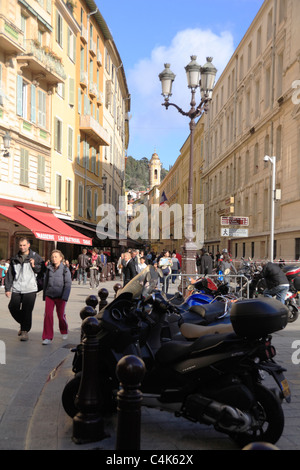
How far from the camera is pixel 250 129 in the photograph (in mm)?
33375

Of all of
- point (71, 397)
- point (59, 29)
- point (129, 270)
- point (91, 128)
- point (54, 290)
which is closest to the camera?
point (71, 397)

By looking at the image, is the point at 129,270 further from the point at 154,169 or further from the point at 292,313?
the point at 154,169

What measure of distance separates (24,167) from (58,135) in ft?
15.0

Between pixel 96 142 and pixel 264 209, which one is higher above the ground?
pixel 96 142

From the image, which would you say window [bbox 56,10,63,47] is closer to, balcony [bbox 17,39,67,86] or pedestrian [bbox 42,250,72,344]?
balcony [bbox 17,39,67,86]

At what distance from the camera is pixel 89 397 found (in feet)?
12.5

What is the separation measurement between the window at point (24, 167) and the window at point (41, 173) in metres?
1.10

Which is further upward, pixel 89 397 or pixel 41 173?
pixel 41 173

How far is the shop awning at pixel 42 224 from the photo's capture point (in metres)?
18.8


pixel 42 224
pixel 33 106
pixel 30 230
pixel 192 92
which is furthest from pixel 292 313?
pixel 33 106

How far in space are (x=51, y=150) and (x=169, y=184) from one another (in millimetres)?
66165

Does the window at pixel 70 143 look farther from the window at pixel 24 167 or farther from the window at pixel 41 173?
the window at pixel 24 167
